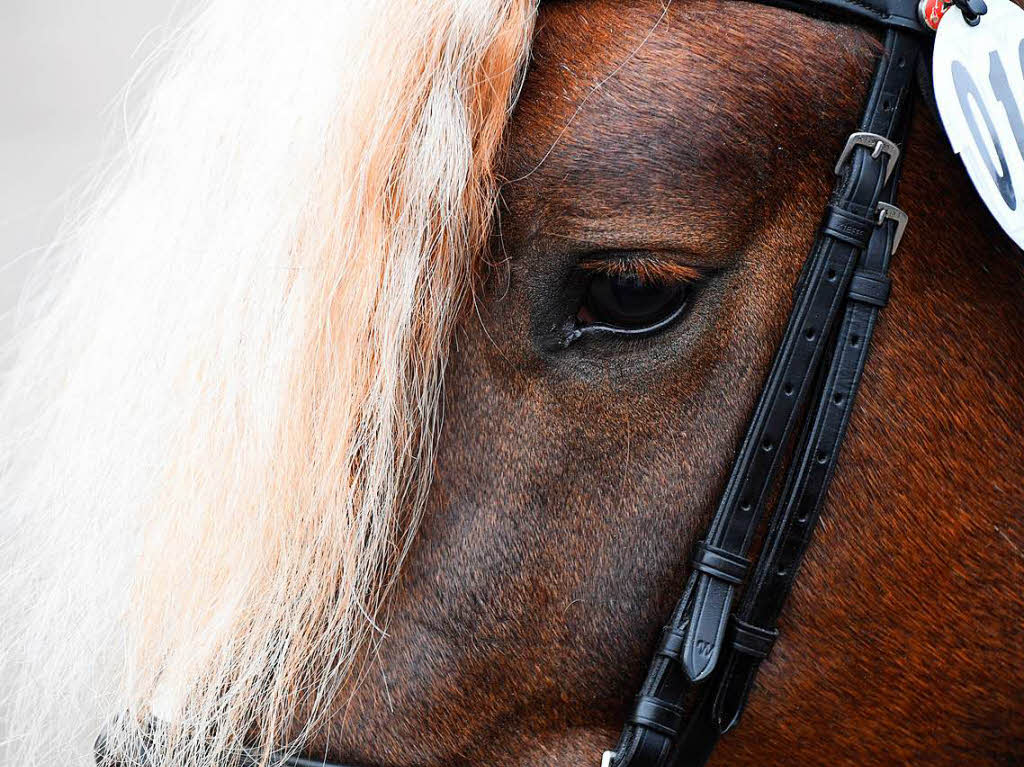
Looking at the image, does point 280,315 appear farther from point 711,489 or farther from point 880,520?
point 880,520

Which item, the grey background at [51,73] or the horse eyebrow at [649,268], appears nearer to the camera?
the horse eyebrow at [649,268]

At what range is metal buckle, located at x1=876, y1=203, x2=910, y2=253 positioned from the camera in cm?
76

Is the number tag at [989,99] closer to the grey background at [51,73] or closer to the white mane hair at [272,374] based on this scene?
the white mane hair at [272,374]

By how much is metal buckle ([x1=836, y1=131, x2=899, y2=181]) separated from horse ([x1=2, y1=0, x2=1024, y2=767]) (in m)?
0.02

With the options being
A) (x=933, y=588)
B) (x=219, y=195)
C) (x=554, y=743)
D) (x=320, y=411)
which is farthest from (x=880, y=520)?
(x=219, y=195)

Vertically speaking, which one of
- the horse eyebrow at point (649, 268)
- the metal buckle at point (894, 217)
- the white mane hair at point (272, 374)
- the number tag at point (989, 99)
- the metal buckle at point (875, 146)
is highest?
the number tag at point (989, 99)

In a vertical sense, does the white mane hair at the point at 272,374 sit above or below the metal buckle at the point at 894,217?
below

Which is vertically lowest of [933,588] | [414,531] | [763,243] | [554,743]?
[554,743]

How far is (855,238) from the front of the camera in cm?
76

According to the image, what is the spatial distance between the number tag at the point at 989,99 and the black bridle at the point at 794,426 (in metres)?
0.02

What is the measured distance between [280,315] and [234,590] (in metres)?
0.22

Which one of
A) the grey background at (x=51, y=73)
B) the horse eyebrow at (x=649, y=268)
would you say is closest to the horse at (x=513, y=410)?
the horse eyebrow at (x=649, y=268)

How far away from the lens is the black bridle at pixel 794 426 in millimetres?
764

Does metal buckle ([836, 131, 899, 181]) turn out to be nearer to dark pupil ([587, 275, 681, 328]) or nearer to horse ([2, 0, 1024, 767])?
horse ([2, 0, 1024, 767])
